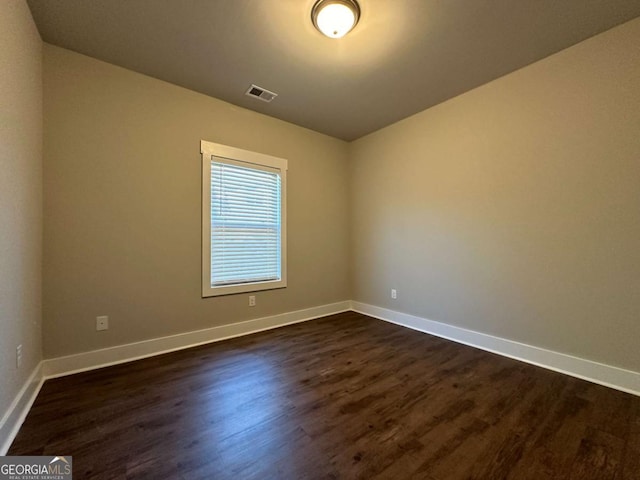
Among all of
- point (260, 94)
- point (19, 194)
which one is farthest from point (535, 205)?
point (19, 194)

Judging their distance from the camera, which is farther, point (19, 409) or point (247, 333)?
point (247, 333)

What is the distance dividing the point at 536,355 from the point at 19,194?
13.7 ft

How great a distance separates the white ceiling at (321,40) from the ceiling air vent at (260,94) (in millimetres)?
93

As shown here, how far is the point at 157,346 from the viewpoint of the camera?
8.40 ft

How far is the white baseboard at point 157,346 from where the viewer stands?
84.9 inches

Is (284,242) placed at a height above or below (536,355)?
above

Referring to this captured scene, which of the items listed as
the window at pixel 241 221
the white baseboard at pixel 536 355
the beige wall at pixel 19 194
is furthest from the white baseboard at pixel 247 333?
the window at pixel 241 221

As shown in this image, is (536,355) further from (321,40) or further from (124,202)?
(124,202)

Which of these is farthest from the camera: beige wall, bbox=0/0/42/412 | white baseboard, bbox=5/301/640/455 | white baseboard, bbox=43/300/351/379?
white baseboard, bbox=43/300/351/379

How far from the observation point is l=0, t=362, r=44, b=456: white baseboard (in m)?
1.36

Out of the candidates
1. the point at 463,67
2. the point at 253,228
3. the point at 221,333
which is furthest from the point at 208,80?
the point at 221,333

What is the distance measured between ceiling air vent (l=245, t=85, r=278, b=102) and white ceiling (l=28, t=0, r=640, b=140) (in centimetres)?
9

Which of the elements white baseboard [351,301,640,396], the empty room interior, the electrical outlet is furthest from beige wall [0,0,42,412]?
white baseboard [351,301,640,396]

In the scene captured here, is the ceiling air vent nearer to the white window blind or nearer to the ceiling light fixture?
the white window blind
